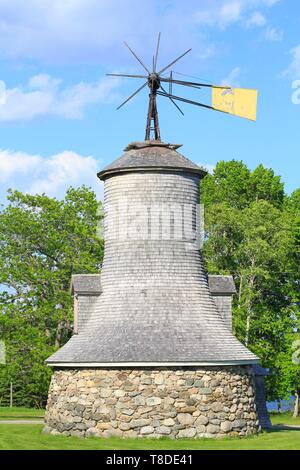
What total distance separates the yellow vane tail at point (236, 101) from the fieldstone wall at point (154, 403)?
898cm

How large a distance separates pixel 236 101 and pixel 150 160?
4.36 metres

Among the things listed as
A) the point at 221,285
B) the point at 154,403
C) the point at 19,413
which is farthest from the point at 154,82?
the point at 19,413

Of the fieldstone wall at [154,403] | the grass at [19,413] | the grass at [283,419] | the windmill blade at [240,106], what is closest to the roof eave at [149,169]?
the windmill blade at [240,106]

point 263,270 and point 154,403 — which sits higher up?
point 263,270

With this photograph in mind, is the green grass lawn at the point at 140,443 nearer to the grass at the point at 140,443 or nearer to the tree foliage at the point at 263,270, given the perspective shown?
the grass at the point at 140,443

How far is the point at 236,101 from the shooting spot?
3444cm

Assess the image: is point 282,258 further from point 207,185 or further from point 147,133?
point 147,133

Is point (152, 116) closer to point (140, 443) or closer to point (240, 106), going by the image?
point (240, 106)

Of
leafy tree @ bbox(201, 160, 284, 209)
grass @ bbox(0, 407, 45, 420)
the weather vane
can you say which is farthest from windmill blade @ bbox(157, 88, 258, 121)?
leafy tree @ bbox(201, 160, 284, 209)

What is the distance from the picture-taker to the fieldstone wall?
29.1 metres

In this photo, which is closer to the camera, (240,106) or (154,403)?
(154,403)

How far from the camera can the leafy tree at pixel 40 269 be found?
45844mm
